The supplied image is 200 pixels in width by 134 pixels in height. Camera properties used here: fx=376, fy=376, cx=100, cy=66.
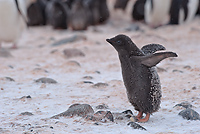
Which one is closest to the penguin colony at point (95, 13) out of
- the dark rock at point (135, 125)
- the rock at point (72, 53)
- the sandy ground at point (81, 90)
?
the sandy ground at point (81, 90)

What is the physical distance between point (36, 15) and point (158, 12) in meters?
3.36

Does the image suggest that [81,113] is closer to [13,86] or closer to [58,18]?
[13,86]

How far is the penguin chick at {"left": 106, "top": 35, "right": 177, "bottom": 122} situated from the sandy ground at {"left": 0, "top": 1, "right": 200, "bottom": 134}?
0.12m

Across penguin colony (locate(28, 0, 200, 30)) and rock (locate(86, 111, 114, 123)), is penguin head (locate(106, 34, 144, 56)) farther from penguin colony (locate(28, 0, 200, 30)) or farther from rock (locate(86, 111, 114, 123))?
penguin colony (locate(28, 0, 200, 30))

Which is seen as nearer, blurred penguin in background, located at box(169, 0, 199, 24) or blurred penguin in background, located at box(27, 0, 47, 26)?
blurred penguin in background, located at box(169, 0, 199, 24)

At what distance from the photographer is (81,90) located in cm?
309

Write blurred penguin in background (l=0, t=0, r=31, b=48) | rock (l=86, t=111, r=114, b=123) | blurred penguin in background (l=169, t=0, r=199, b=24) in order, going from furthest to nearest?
blurred penguin in background (l=169, t=0, r=199, b=24), blurred penguin in background (l=0, t=0, r=31, b=48), rock (l=86, t=111, r=114, b=123)

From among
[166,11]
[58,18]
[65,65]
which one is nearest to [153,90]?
[65,65]

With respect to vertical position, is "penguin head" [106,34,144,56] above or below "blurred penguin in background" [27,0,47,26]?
above

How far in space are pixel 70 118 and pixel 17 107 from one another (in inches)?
19.3

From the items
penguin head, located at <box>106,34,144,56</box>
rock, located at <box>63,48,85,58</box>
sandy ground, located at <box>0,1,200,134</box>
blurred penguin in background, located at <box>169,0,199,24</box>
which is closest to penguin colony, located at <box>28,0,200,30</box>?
blurred penguin in background, located at <box>169,0,199,24</box>

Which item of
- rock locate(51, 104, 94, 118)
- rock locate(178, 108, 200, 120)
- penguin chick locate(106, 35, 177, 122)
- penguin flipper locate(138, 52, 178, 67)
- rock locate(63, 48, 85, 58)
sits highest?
penguin flipper locate(138, 52, 178, 67)

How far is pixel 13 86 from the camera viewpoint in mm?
3199

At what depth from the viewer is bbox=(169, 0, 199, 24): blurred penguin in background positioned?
8461 mm
